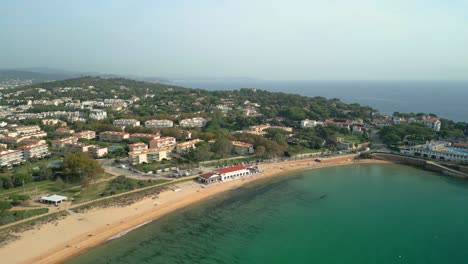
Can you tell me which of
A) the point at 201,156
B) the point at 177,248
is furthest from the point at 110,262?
the point at 201,156

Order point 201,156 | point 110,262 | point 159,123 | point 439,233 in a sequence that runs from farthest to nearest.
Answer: point 159,123
point 201,156
point 439,233
point 110,262

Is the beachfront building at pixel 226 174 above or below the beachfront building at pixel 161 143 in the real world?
below

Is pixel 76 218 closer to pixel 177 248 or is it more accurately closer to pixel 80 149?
pixel 177 248

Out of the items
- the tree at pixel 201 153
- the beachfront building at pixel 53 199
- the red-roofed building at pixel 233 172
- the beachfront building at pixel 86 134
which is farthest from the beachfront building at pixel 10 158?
the red-roofed building at pixel 233 172

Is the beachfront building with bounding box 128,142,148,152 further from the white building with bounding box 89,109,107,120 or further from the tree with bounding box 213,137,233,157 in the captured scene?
the white building with bounding box 89,109,107,120

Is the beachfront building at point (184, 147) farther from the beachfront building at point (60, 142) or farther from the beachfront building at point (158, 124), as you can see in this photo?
the beachfront building at point (158, 124)

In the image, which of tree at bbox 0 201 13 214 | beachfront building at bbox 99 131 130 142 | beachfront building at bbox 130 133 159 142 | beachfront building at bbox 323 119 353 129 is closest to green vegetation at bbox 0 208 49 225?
tree at bbox 0 201 13 214

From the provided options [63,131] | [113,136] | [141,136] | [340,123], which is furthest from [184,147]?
[340,123]
